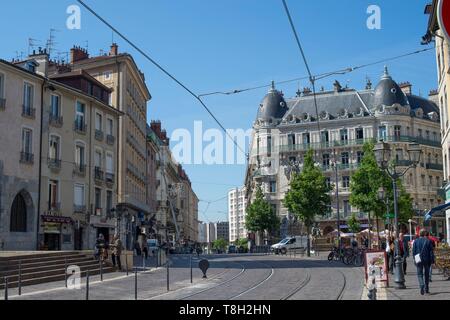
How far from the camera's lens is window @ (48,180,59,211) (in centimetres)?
3466

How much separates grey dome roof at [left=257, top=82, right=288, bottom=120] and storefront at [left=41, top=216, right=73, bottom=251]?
163 ft

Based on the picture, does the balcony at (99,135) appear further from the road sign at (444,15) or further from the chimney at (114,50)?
the road sign at (444,15)

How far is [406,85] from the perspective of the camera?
266 feet

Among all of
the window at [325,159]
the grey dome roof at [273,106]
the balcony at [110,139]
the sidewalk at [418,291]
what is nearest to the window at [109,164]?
the balcony at [110,139]

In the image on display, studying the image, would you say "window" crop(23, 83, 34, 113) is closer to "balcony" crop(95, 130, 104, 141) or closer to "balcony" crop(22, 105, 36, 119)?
"balcony" crop(22, 105, 36, 119)

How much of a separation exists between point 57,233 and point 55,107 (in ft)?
25.2

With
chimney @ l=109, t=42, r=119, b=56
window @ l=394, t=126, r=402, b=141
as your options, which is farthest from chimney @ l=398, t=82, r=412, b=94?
chimney @ l=109, t=42, r=119, b=56

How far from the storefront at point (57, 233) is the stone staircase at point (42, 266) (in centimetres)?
910

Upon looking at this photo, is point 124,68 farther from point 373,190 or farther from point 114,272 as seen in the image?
point 114,272

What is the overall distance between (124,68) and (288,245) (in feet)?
71.6

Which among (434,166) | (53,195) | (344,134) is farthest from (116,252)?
(434,166)

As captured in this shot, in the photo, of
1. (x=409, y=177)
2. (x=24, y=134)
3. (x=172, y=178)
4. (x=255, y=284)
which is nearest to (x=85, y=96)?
(x=24, y=134)

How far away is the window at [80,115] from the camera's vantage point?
3806 cm
